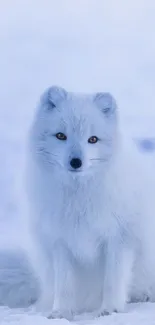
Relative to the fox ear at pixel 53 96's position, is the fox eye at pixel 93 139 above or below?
below

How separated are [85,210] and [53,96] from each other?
32 centimetres

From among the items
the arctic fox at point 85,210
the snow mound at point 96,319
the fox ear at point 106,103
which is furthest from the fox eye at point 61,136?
the snow mound at point 96,319

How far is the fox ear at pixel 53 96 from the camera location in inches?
57.4

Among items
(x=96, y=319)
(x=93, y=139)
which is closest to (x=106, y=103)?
(x=93, y=139)

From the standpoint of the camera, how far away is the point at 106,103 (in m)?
1.46

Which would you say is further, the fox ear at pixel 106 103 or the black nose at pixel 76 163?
the fox ear at pixel 106 103

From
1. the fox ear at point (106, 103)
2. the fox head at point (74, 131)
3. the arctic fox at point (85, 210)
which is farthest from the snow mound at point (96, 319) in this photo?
the fox ear at point (106, 103)

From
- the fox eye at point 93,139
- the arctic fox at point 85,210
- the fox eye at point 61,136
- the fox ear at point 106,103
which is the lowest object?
the arctic fox at point 85,210

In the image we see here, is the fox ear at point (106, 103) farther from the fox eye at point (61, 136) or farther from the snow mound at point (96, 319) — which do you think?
the snow mound at point (96, 319)

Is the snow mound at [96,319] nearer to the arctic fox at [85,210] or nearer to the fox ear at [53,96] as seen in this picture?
the arctic fox at [85,210]

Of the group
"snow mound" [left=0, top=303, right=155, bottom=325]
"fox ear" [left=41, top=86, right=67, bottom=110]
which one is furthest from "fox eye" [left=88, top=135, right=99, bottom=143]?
"snow mound" [left=0, top=303, right=155, bottom=325]

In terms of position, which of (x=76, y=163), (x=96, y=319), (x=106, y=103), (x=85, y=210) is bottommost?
(x=96, y=319)

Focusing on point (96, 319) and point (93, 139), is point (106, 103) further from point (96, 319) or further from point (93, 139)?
point (96, 319)

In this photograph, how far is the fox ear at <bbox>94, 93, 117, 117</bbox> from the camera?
1.46m
